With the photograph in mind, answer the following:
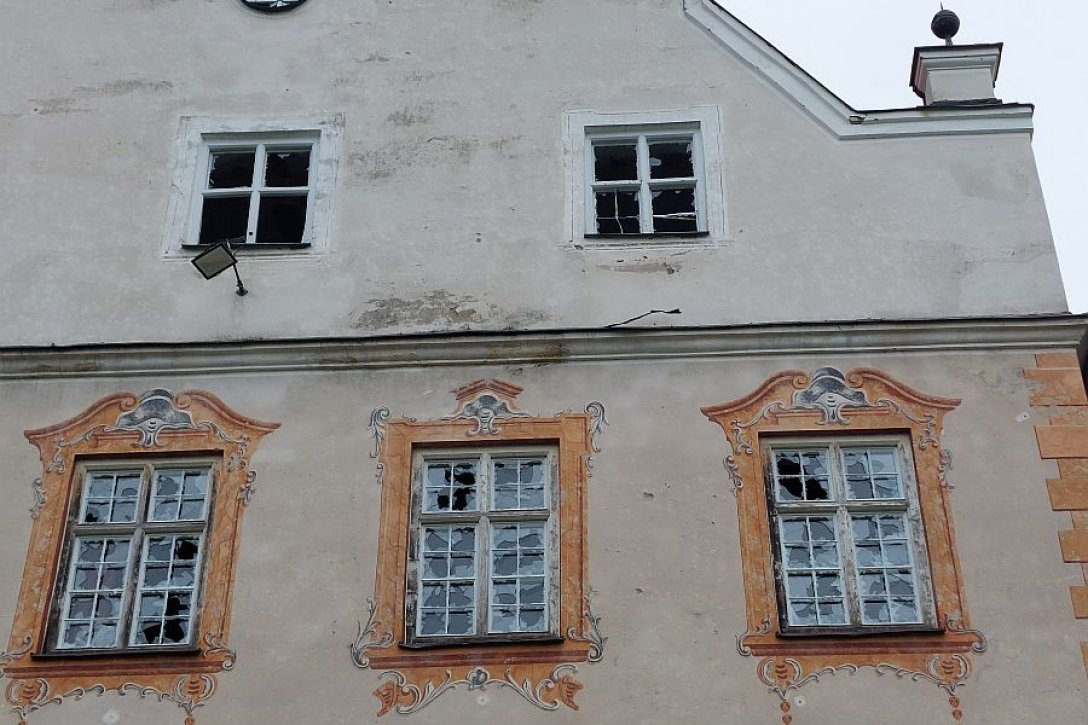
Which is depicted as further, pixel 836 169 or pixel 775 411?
pixel 836 169

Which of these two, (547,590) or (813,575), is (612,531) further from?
(813,575)

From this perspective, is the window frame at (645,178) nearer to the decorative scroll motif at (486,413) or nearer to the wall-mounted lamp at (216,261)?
the decorative scroll motif at (486,413)

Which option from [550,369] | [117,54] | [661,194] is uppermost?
[117,54]

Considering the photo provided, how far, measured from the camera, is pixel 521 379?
40.3ft

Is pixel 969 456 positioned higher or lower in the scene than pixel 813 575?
higher

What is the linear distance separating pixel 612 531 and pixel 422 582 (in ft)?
4.40

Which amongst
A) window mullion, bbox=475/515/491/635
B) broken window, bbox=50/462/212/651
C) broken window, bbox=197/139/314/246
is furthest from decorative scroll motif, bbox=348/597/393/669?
broken window, bbox=197/139/314/246

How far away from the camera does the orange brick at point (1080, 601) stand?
1096 centimetres

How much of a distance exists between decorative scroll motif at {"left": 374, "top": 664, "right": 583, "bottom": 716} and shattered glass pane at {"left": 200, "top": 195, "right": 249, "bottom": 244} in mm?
4142

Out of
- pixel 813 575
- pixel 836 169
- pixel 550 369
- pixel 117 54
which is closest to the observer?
pixel 813 575

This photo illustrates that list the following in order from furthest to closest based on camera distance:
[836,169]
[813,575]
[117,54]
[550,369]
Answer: [117,54] → [836,169] → [550,369] → [813,575]

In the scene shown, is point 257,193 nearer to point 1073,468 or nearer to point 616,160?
point 616,160

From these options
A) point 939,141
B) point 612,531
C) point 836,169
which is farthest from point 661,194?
point 612,531

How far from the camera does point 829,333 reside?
1235cm
